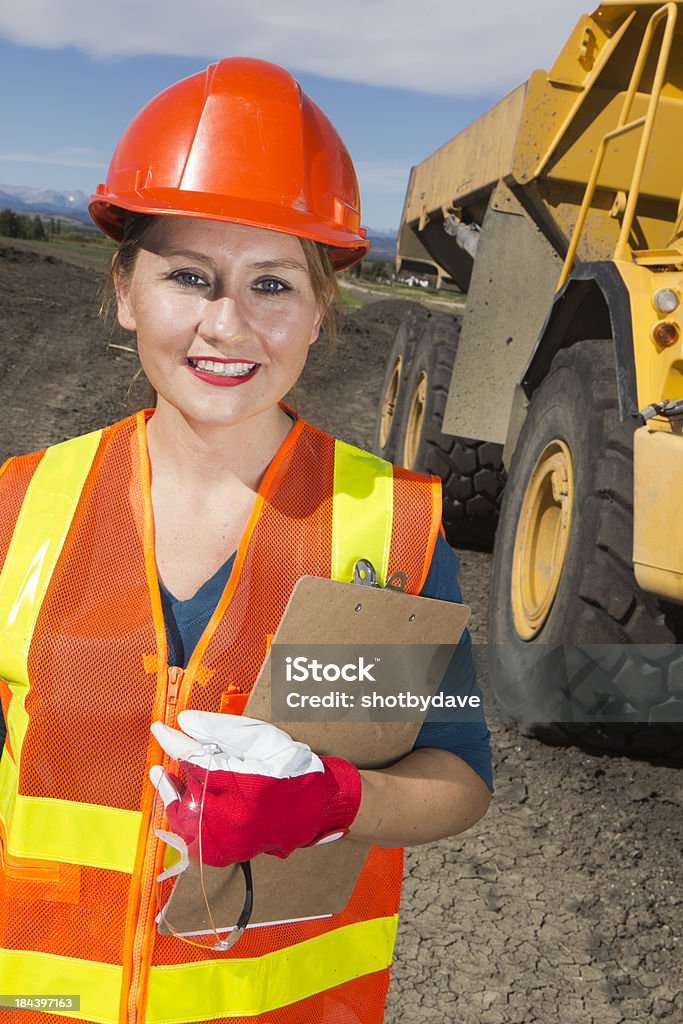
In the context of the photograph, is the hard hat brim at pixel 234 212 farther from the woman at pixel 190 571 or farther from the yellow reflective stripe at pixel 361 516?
the yellow reflective stripe at pixel 361 516

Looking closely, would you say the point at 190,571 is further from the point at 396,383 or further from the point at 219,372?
the point at 396,383

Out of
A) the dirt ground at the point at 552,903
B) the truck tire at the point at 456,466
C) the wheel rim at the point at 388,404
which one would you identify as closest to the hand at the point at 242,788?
the dirt ground at the point at 552,903

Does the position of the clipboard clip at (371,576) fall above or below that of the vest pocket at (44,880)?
above

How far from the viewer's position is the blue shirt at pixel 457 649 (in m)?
1.46

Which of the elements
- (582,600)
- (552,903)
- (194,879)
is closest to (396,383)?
(582,600)

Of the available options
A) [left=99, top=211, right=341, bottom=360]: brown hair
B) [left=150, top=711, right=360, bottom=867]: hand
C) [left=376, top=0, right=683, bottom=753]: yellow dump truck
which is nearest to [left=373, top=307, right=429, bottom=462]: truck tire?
[left=376, top=0, right=683, bottom=753]: yellow dump truck

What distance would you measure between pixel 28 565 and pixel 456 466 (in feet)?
16.3

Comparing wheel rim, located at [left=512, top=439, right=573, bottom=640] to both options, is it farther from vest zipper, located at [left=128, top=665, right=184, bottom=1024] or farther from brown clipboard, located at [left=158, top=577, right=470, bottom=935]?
vest zipper, located at [left=128, top=665, right=184, bottom=1024]

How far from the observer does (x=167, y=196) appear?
1.50 metres

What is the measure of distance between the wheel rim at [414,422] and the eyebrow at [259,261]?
17.5ft

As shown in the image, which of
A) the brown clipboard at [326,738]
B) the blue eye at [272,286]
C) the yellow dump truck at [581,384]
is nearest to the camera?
the brown clipboard at [326,738]

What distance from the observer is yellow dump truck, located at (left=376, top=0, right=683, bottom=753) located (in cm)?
336

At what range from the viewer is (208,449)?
1600 mm

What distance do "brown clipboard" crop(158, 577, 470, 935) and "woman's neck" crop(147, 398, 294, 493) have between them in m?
0.37
